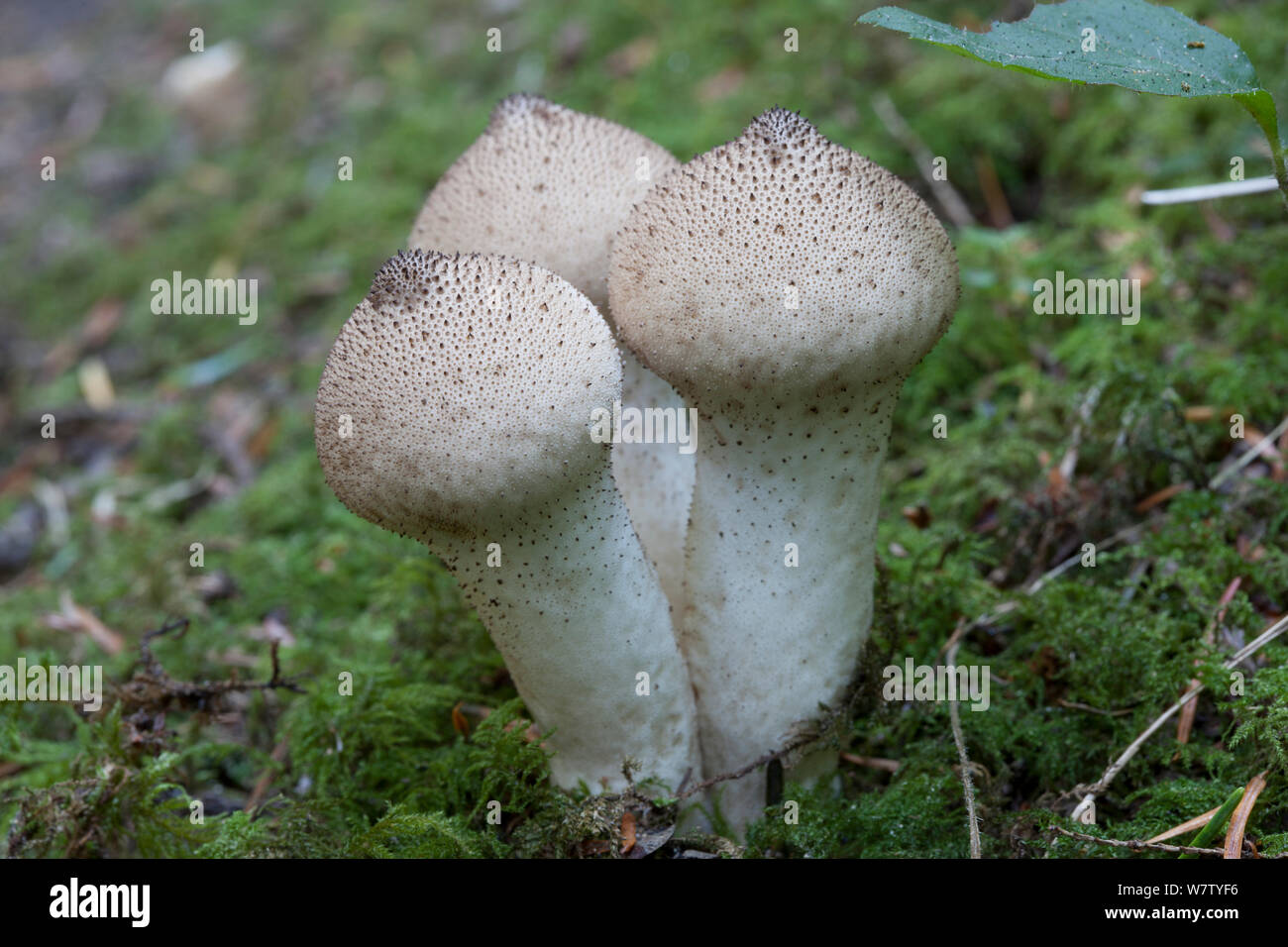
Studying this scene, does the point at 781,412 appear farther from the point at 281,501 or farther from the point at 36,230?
the point at 36,230

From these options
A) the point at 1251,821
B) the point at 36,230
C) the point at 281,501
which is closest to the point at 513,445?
the point at 1251,821

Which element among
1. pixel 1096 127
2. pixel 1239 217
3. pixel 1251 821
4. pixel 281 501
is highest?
pixel 1096 127

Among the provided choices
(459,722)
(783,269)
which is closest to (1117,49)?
(783,269)

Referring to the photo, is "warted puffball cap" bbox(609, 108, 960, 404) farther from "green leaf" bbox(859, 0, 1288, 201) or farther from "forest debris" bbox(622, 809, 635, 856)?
"forest debris" bbox(622, 809, 635, 856)

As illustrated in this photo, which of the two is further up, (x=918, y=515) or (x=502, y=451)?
(x=502, y=451)

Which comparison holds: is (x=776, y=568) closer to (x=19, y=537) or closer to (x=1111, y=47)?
(x=1111, y=47)

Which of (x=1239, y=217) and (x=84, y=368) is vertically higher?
(x=1239, y=217)

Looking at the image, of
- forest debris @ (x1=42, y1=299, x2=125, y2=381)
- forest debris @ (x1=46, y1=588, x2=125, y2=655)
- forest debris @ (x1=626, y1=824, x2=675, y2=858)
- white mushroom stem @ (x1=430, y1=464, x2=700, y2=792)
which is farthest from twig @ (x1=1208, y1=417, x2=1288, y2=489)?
forest debris @ (x1=42, y1=299, x2=125, y2=381)
